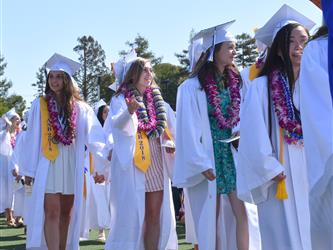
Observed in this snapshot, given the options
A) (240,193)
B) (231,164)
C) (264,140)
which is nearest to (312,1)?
(264,140)

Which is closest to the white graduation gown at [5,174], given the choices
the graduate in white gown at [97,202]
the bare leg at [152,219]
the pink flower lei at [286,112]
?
the graduate in white gown at [97,202]

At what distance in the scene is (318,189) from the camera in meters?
3.04

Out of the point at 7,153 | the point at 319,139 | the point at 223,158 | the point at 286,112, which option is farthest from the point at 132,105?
the point at 7,153

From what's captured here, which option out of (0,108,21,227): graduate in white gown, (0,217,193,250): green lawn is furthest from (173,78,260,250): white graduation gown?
(0,108,21,227): graduate in white gown

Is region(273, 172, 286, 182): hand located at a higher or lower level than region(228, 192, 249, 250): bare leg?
higher

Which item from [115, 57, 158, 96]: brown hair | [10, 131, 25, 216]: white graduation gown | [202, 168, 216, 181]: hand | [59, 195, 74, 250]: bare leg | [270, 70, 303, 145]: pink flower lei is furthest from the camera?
[10, 131, 25, 216]: white graduation gown

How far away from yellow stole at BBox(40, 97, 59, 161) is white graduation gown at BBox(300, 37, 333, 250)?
417 cm

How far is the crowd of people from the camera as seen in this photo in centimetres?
330

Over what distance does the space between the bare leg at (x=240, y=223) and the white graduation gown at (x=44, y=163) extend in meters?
1.90

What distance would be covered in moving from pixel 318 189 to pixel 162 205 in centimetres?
434

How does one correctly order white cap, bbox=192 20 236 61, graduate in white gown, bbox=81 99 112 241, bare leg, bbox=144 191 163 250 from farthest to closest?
graduate in white gown, bbox=81 99 112 241 < bare leg, bbox=144 191 163 250 < white cap, bbox=192 20 236 61

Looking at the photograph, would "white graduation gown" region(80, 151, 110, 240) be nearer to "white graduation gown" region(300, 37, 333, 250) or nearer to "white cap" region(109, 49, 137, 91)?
"white cap" region(109, 49, 137, 91)

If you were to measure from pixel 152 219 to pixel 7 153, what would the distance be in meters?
7.76

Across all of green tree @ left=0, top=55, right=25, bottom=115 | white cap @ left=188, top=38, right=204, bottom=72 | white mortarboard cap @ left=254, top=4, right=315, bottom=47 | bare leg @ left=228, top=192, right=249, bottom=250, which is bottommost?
Result: bare leg @ left=228, top=192, right=249, bottom=250
